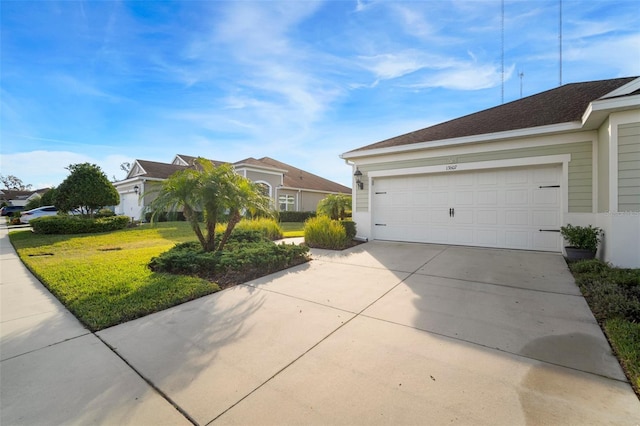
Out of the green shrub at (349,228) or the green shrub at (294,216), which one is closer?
the green shrub at (349,228)

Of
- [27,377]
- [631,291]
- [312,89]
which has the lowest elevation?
[27,377]

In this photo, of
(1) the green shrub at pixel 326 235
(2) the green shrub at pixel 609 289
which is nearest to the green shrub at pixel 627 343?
(2) the green shrub at pixel 609 289

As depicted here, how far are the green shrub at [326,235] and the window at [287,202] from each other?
37.7 feet

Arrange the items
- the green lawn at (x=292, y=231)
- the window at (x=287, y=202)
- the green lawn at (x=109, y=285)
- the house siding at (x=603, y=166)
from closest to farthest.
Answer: the green lawn at (x=109, y=285)
the house siding at (x=603, y=166)
the green lawn at (x=292, y=231)
the window at (x=287, y=202)

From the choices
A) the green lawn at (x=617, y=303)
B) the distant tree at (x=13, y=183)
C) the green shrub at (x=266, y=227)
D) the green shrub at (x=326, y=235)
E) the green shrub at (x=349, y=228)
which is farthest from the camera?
the distant tree at (x=13, y=183)

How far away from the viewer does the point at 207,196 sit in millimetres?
5953

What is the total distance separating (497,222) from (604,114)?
10.7 ft

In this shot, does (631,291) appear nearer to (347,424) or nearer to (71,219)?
(347,424)

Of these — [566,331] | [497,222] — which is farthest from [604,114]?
[566,331]

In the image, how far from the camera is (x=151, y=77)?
30.2ft

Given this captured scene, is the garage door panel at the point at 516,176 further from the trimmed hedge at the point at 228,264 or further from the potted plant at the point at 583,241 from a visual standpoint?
the trimmed hedge at the point at 228,264

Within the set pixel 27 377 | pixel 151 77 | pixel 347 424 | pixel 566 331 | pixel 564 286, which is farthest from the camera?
pixel 151 77

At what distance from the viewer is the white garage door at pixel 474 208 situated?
710cm

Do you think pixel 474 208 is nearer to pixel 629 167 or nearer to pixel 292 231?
pixel 629 167
